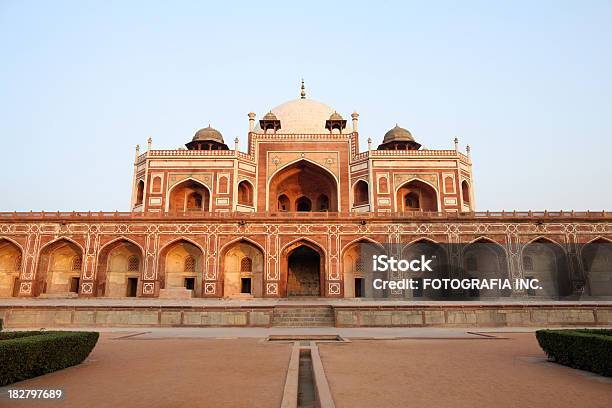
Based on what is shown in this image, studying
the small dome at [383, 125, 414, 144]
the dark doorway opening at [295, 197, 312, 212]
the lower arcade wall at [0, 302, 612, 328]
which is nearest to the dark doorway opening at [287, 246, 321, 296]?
the dark doorway opening at [295, 197, 312, 212]

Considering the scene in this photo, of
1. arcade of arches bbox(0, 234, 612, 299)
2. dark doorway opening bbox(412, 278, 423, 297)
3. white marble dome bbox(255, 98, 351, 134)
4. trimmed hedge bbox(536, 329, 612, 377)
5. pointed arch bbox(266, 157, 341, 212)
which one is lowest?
trimmed hedge bbox(536, 329, 612, 377)

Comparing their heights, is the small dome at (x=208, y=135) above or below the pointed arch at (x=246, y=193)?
above

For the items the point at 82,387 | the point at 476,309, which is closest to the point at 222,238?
the point at 476,309

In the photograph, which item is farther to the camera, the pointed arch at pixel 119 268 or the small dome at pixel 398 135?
the small dome at pixel 398 135

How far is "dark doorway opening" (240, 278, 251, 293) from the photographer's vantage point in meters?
24.1

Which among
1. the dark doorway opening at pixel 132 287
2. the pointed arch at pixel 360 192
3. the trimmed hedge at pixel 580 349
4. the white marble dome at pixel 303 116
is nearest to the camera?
the trimmed hedge at pixel 580 349

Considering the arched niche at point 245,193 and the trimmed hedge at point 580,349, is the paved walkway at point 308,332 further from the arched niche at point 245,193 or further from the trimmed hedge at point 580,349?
the arched niche at point 245,193

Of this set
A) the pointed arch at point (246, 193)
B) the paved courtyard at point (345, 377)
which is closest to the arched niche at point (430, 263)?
the pointed arch at point (246, 193)

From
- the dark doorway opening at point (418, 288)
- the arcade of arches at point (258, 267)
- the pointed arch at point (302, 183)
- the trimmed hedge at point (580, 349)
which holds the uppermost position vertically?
the pointed arch at point (302, 183)

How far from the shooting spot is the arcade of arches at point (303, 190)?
30234 millimetres

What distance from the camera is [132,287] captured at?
938 inches

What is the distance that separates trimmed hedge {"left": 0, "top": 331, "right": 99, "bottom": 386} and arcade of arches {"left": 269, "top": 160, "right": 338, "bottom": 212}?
2338 centimetres

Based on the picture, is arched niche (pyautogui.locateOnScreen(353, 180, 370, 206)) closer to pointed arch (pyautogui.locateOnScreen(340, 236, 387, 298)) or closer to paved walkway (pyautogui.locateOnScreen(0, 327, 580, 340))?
pointed arch (pyautogui.locateOnScreen(340, 236, 387, 298))

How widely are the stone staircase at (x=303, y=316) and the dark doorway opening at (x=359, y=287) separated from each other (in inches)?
374
